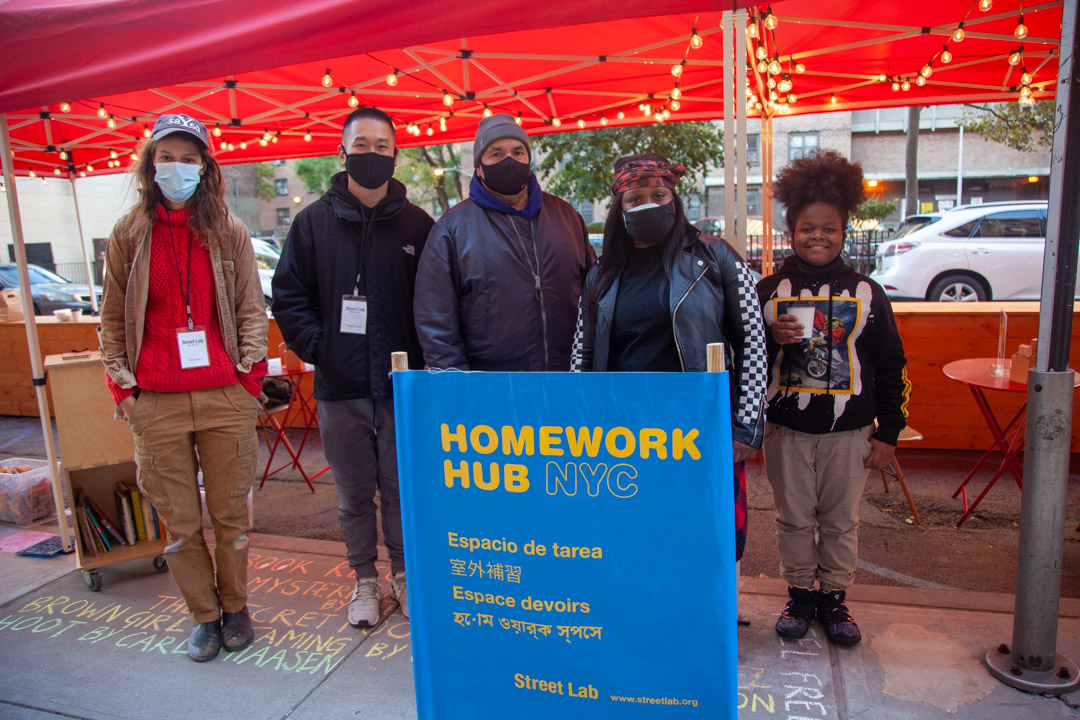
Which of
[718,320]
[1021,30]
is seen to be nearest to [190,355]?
[718,320]

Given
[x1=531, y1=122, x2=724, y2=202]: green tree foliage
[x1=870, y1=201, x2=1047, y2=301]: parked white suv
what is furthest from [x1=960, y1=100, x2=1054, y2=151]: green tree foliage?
[x1=531, y1=122, x2=724, y2=202]: green tree foliage

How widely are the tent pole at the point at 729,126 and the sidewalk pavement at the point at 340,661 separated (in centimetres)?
160

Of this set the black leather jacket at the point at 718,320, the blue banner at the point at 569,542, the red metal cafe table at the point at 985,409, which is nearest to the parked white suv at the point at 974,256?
the red metal cafe table at the point at 985,409

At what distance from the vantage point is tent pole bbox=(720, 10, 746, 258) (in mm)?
2389

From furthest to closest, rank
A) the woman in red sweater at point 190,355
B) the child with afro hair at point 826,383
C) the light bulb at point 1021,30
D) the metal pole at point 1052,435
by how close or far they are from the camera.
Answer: the light bulb at point 1021,30, the woman in red sweater at point 190,355, the child with afro hair at point 826,383, the metal pole at point 1052,435

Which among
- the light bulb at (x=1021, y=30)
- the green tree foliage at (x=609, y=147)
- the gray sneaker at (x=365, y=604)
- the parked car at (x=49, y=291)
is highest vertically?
the green tree foliage at (x=609, y=147)

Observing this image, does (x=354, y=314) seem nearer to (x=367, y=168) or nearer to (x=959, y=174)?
(x=367, y=168)

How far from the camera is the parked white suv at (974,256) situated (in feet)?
31.2

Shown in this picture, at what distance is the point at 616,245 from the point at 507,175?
1.81ft

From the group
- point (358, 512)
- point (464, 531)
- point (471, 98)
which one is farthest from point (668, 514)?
point (471, 98)

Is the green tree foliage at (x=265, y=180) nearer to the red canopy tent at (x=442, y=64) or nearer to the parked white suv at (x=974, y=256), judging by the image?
the red canopy tent at (x=442, y=64)

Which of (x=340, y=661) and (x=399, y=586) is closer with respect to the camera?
(x=340, y=661)

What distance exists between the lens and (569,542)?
5.69 feet

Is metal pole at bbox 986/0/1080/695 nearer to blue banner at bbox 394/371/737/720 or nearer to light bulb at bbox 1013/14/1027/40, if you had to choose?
blue banner at bbox 394/371/737/720
